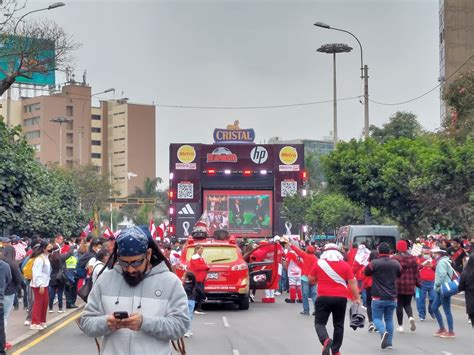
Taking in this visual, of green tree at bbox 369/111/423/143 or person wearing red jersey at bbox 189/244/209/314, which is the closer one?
person wearing red jersey at bbox 189/244/209/314

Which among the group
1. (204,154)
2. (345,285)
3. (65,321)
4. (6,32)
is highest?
(6,32)

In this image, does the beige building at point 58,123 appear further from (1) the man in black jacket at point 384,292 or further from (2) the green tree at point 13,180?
(1) the man in black jacket at point 384,292

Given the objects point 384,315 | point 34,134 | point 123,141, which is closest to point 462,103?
point 384,315

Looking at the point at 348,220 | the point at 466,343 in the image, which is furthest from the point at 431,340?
the point at 348,220

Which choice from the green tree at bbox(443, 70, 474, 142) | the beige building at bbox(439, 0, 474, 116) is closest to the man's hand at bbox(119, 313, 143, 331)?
the green tree at bbox(443, 70, 474, 142)

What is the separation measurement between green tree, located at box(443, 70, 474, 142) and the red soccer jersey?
1036 inches

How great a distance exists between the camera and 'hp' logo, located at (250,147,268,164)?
30375mm

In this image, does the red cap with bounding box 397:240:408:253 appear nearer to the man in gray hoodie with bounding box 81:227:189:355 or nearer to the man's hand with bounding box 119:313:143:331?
the man in gray hoodie with bounding box 81:227:189:355

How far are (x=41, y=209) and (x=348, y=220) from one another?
26332 mm

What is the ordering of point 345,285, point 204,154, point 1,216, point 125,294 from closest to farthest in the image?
point 125,294 < point 345,285 < point 1,216 < point 204,154

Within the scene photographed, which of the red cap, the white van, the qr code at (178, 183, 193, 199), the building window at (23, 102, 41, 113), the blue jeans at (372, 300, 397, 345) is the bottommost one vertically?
the blue jeans at (372, 300, 397, 345)

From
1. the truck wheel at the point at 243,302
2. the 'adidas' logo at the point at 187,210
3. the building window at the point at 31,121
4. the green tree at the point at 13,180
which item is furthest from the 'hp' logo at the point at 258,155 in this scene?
the building window at the point at 31,121

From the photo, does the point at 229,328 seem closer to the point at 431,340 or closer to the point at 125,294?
the point at 431,340

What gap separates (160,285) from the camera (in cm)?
554
